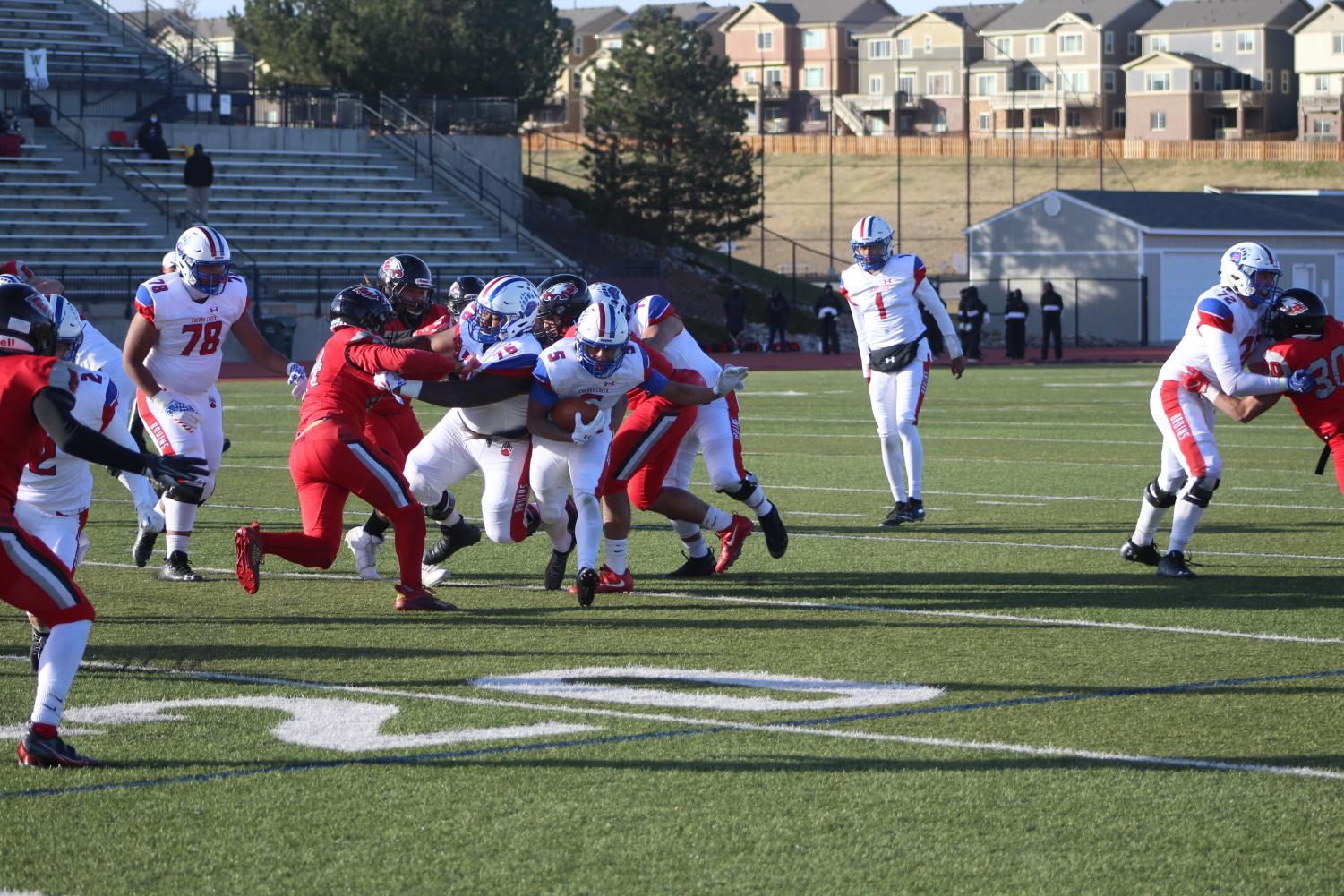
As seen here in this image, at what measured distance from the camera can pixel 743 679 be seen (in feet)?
22.4

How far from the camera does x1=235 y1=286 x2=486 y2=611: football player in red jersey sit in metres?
8.12

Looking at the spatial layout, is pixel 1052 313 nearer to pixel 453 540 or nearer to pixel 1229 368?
pixel 1229 368

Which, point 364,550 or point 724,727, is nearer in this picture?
point 724,727

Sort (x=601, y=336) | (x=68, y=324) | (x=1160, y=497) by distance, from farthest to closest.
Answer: (x=1160, y=497) → (x=601, y=336) → (x=68, y=324)

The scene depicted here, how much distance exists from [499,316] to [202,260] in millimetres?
1688

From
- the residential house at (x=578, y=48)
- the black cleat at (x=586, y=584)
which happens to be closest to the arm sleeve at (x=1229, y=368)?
the black cleat at (x=586, y=584)

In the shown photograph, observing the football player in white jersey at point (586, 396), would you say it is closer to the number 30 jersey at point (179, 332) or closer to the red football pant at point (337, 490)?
the red football pant at point (337, 490)

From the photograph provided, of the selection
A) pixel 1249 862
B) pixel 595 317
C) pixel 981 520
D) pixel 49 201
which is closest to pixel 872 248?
pixel 981 520

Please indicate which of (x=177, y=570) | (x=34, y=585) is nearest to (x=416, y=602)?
(x=177, y=570)

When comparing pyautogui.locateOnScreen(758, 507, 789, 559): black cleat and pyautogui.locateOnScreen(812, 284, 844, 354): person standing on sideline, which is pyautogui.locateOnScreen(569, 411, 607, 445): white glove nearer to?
pyautogui.locateOnScreen(758, 507, 789, 559): black cleat

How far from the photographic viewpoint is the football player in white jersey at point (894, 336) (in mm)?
11883

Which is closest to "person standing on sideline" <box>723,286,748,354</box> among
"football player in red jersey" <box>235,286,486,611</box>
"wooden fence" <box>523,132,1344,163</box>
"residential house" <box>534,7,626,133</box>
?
"football player in red jersey" <box>235,286,486,611</box>

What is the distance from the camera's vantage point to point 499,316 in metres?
8.80

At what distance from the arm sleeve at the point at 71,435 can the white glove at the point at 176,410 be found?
392 centimetres
